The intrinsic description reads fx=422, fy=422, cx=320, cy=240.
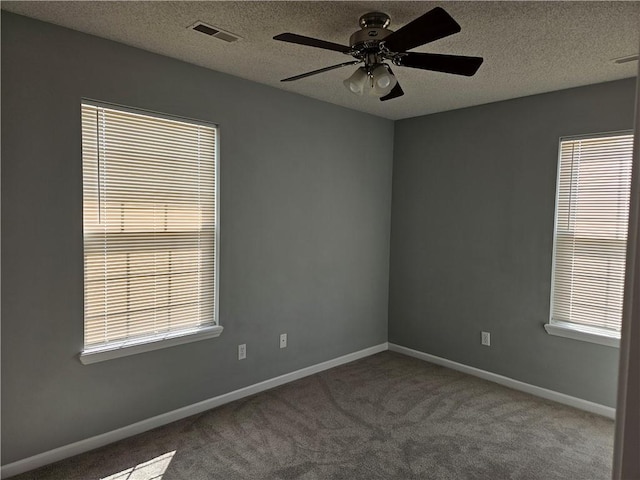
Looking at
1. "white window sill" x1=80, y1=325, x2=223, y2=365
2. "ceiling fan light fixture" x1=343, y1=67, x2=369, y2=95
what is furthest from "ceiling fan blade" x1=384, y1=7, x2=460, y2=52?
"white window sill" x1=80, y1=325, x2=223, y2=365

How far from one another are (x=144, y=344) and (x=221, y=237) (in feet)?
3.05

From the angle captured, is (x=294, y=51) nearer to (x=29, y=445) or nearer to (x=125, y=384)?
(x=125, y=384)

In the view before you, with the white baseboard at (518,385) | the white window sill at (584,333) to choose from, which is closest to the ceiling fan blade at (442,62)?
the white window sill at (584,333)

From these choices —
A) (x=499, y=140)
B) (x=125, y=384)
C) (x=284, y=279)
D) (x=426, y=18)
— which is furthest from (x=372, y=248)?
(x=426, y=18)

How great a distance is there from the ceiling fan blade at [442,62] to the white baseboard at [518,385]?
8.18ft

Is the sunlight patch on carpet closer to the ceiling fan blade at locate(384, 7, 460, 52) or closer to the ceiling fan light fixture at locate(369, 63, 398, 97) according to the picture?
the ceiling fan light fixture at locate(369, 63, 398, 97)

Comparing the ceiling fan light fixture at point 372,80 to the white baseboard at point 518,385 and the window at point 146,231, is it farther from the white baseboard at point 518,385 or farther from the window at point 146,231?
the white baseboard at point 518,385

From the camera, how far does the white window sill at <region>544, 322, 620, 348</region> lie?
3209 millimetres

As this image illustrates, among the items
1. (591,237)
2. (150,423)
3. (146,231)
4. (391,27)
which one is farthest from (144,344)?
(591,237)

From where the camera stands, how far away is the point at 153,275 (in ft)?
9.66

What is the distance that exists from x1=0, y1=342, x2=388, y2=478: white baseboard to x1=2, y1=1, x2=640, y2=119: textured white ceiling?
2494mm

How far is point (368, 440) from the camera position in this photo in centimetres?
284

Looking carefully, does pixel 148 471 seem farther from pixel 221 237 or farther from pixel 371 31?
pixel 371 31

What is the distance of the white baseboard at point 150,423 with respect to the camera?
243 centimetres
